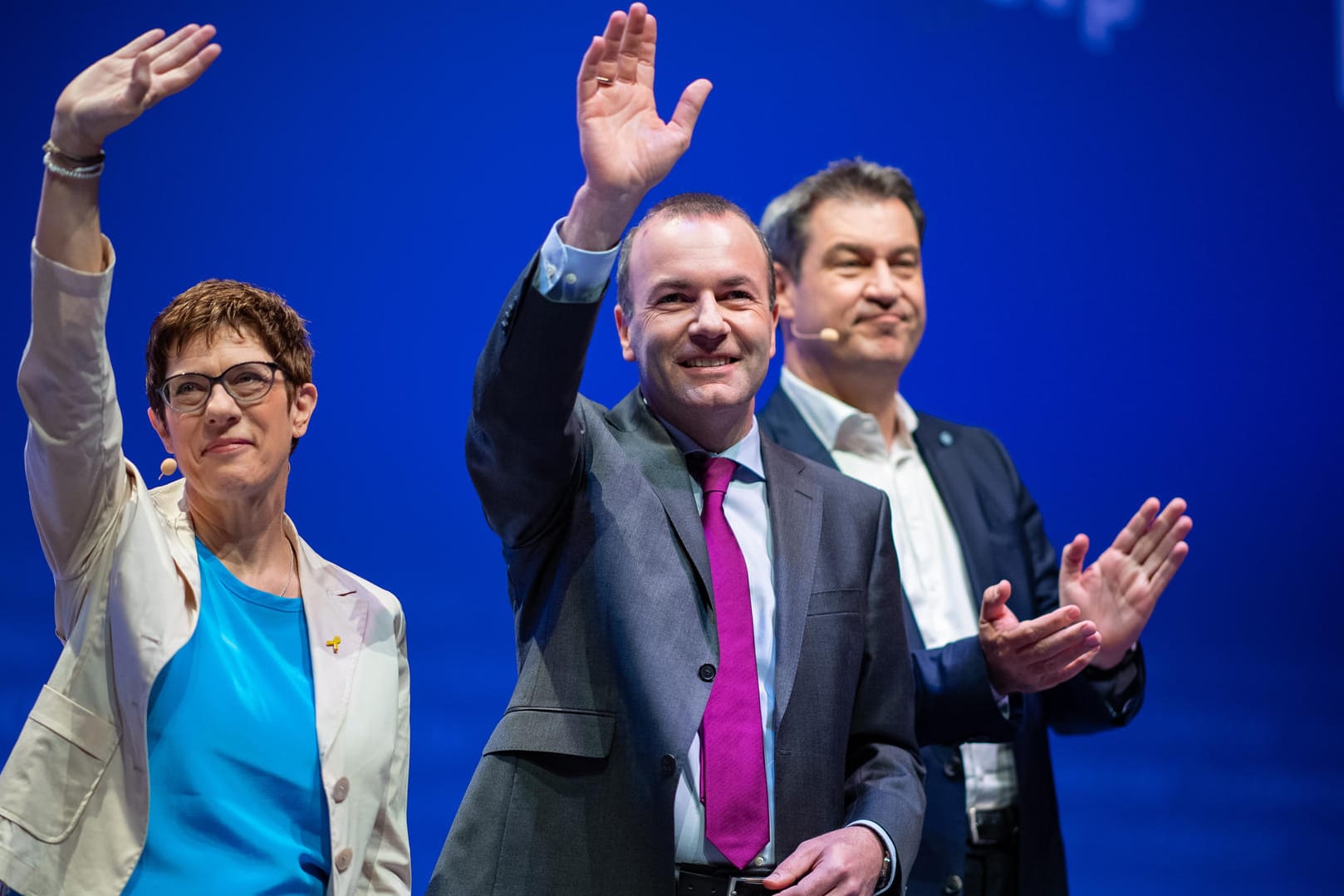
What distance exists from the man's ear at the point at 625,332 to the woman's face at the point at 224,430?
48cm

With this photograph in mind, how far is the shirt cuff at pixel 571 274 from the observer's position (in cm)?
169

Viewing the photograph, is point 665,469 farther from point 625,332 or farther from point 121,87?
point 121,87

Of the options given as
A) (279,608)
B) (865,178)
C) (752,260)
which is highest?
(865,178)

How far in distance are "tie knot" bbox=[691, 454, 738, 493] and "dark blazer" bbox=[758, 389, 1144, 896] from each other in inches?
22.2

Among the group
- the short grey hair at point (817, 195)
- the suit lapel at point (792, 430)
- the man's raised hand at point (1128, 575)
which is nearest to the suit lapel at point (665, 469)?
the suit lapel at point (792, 430)

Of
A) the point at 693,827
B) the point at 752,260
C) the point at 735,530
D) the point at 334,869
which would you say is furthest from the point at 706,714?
the point at 752,260

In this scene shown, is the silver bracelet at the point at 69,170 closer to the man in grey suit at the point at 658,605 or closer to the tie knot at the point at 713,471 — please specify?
the man in grey suit at the point at 658,605

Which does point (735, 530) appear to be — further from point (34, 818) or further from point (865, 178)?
point (865, 178)

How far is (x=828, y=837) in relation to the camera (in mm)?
1759

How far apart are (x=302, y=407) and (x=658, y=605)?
0.59 meters

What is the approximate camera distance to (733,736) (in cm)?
180

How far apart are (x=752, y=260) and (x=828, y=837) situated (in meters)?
0.78

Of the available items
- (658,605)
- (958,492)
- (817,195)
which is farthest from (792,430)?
(658,605)

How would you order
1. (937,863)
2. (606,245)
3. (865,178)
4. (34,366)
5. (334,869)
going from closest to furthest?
(34,366)
(606,245)
(334,869)
(937,863)
(865,178)
